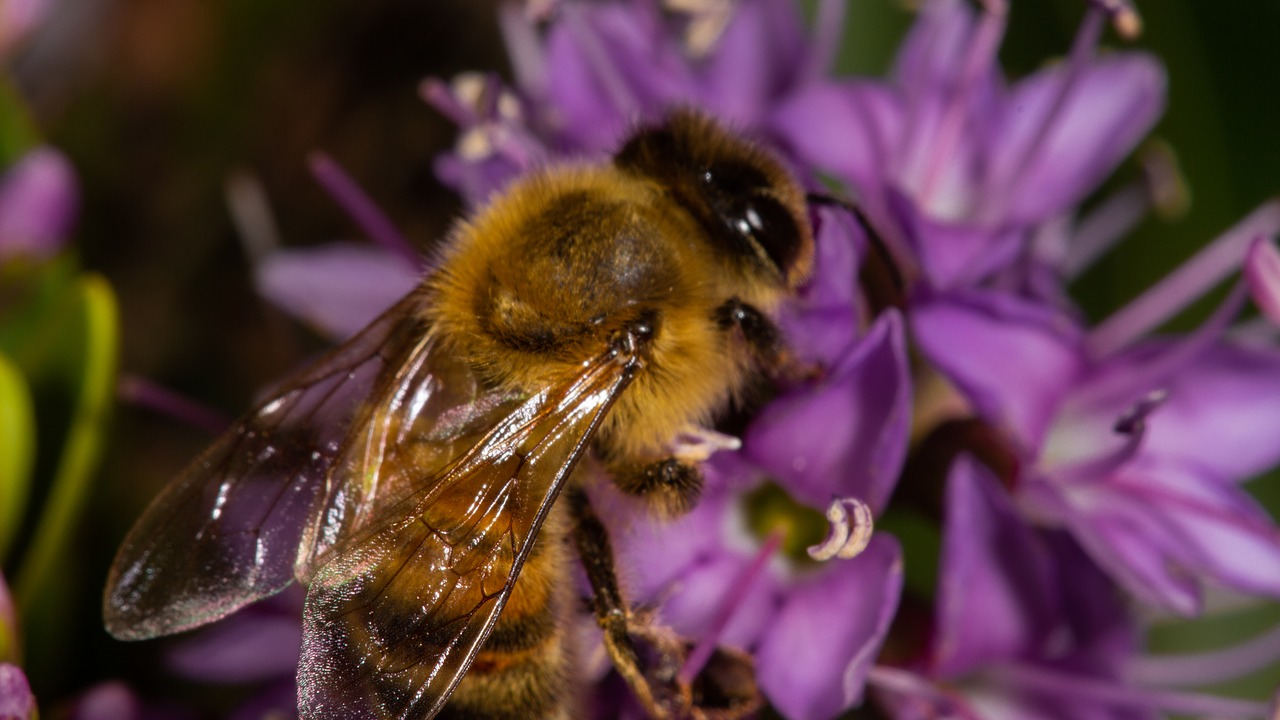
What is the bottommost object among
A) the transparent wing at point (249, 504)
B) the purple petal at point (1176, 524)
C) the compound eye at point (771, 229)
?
the purple petal at point (1176, 524)

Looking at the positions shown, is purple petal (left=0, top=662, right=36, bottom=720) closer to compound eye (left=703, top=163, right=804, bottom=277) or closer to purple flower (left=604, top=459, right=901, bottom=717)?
purple flower (left=604, top=459, right=901, bottom=717)

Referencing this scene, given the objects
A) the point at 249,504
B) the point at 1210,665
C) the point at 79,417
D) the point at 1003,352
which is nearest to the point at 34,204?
the point at 79,417

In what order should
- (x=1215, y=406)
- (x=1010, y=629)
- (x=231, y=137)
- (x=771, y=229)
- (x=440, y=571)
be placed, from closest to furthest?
1. (x=440, y=571)
2. (x=771, y=229)
3. (x=1010, y=629)
4. (x=1215, y=406)
5. (x=231, y=137)

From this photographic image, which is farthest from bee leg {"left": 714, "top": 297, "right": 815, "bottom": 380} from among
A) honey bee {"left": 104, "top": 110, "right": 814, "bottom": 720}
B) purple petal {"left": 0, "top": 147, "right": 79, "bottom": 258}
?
purple petal {"left": 0, "top": 147, "right": 79, "bottom": 258}

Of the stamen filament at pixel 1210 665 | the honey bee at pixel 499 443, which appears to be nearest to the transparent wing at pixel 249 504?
the honey bee at pixel 499 443

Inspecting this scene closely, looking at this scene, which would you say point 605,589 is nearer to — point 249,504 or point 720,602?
point 720,602

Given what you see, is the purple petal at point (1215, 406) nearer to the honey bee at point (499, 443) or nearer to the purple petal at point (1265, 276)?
the purple petal at point (1265, 276)

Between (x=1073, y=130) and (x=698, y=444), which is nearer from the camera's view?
(x=698, y=444)
